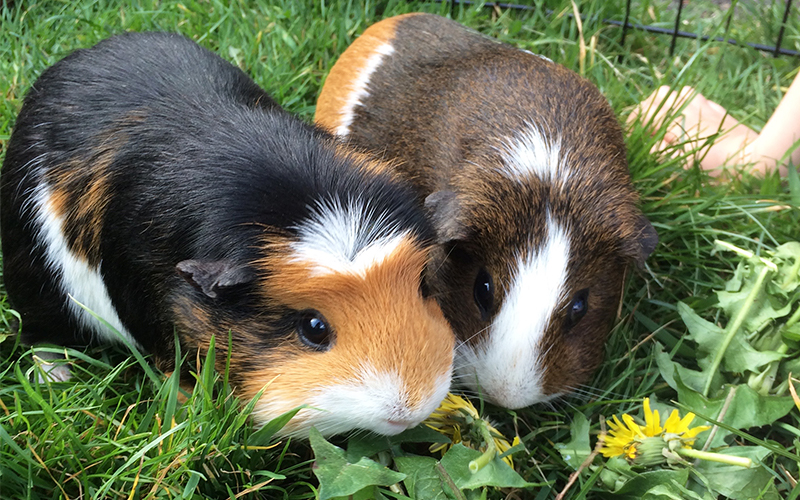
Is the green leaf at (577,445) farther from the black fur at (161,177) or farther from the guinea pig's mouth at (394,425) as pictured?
the black fur at (161,177)

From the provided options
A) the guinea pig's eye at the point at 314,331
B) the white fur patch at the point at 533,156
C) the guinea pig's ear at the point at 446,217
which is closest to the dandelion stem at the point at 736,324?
the white fur patch at the point at 533,156

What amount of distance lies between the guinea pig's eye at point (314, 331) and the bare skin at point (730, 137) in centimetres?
205

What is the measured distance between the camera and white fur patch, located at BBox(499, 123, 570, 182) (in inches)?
104

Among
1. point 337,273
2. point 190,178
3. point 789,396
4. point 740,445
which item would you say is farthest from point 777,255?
point 190,178

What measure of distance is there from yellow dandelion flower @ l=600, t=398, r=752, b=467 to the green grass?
0.12m

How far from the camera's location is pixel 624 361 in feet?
9.36

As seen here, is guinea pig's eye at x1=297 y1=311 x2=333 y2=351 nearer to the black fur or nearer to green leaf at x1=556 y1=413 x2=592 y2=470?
the black fur

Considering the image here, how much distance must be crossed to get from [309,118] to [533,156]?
4.40ft

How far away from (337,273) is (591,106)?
5.12 ft

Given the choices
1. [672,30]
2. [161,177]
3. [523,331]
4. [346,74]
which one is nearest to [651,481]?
[523,331]

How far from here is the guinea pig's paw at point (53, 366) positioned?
2436 mm

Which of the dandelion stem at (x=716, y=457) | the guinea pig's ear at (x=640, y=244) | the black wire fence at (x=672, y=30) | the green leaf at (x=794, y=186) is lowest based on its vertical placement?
the dandelion stem at (x=716, y=457)

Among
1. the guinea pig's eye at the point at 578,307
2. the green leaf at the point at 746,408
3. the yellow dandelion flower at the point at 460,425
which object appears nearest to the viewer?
the yellow dandelion flower at the point at 460,425

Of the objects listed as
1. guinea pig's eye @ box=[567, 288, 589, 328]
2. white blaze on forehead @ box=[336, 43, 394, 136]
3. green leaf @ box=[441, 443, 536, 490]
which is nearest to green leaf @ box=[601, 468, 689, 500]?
green leaf @ box=[441, 443, 536, 490]
